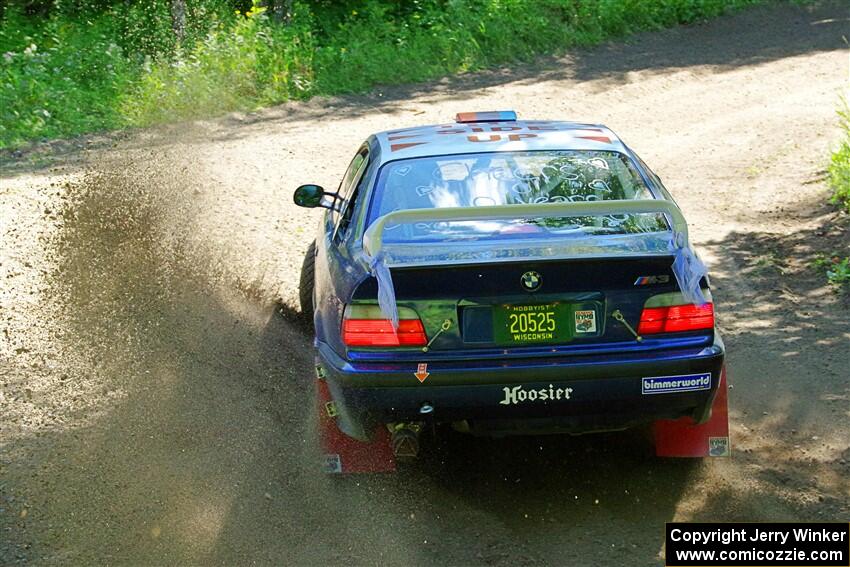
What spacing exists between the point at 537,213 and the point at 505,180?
786mm

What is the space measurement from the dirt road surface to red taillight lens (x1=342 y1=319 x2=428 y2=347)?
2.86ft

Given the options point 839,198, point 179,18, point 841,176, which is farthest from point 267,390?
point 179,18

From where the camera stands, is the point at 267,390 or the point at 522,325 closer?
the point at 522,325

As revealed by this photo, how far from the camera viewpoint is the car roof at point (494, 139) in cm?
588

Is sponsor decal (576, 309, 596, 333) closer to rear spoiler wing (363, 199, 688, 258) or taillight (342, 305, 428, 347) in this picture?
rear spoiler wing (363, 199, 688, 258)

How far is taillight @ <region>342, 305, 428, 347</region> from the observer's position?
470cm

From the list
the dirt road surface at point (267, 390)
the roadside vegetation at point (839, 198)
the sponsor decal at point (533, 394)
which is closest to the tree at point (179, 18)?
the dirt road surface at point (267, 390)

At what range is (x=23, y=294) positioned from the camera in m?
8.07

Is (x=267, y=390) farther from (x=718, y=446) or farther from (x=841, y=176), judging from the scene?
(x=841, y=176)

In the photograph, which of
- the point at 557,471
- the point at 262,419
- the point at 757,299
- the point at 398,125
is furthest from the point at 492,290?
the point at 398,125

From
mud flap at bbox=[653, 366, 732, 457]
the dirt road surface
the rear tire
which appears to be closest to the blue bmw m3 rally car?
mud flap at bbox=[653, 366, 732, 457]

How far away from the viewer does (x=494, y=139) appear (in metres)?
6.01

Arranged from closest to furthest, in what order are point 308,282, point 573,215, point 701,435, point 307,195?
1. point 573,215
2. point 701,435
3. point 307,195
4. point 308,282

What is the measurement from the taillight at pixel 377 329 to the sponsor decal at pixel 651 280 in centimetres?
96
